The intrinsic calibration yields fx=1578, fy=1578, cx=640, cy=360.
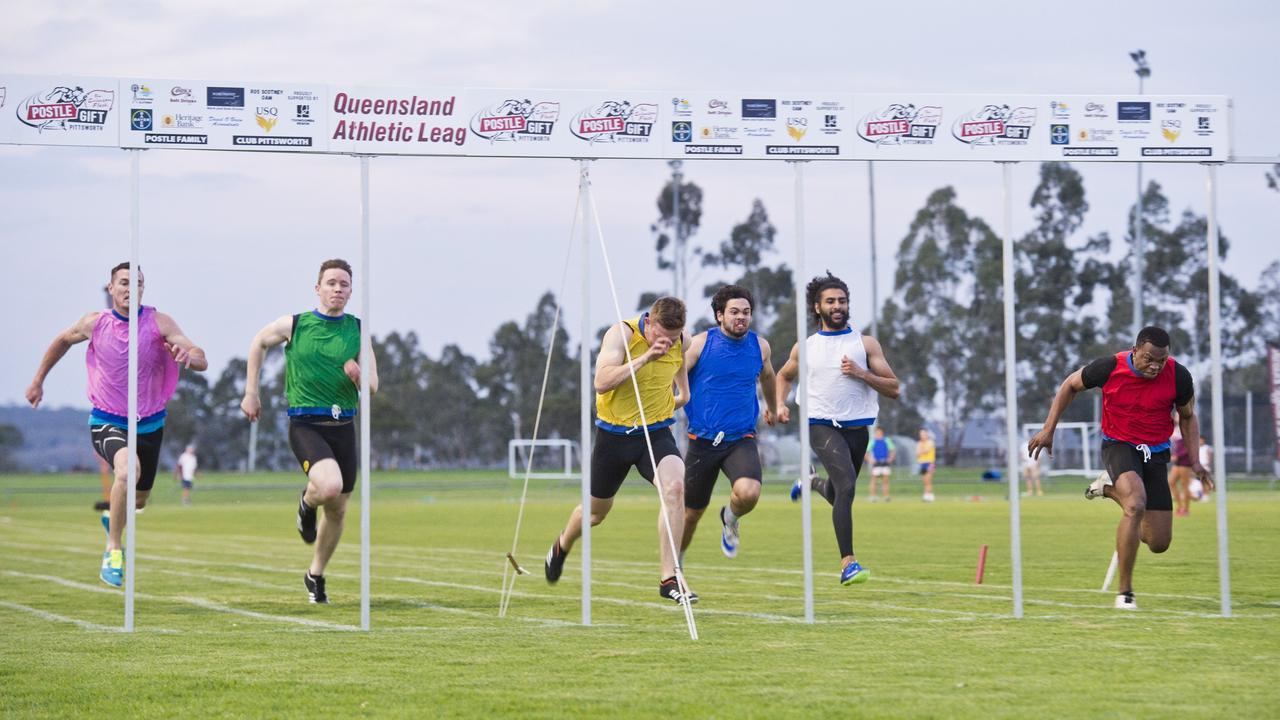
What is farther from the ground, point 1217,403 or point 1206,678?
point 1217,403

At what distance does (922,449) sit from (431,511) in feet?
46.3

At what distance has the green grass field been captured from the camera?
7.66 metres

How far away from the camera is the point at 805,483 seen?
11.4 metres

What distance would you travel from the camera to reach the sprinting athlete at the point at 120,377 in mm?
12977

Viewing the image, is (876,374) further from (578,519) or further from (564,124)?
(564,124)

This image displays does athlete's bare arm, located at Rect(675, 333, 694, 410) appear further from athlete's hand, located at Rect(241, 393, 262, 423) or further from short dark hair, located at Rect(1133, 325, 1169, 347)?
short dark hair, located at Rect(1133, 325, 1169, 347)

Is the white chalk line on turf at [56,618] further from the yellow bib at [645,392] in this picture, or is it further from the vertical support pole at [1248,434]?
the vertical support pole at [1248,434]

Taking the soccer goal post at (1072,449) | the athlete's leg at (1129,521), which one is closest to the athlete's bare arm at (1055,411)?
the athlete's leg at (1129,521)

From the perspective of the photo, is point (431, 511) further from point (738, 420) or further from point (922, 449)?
point (738, 420)

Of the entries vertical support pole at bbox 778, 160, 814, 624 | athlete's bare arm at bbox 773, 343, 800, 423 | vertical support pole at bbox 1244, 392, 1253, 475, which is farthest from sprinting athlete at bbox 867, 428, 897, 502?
vertical support pole at bbox 778, 160, 814, 624

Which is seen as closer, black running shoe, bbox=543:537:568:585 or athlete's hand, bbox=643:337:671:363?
athlete's hand, bbox=643:337:671:363

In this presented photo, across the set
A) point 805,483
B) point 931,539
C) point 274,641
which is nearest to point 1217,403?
point 805,483

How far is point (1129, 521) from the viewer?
1227cm

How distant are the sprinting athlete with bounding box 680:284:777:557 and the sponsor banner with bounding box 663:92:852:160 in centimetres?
143
